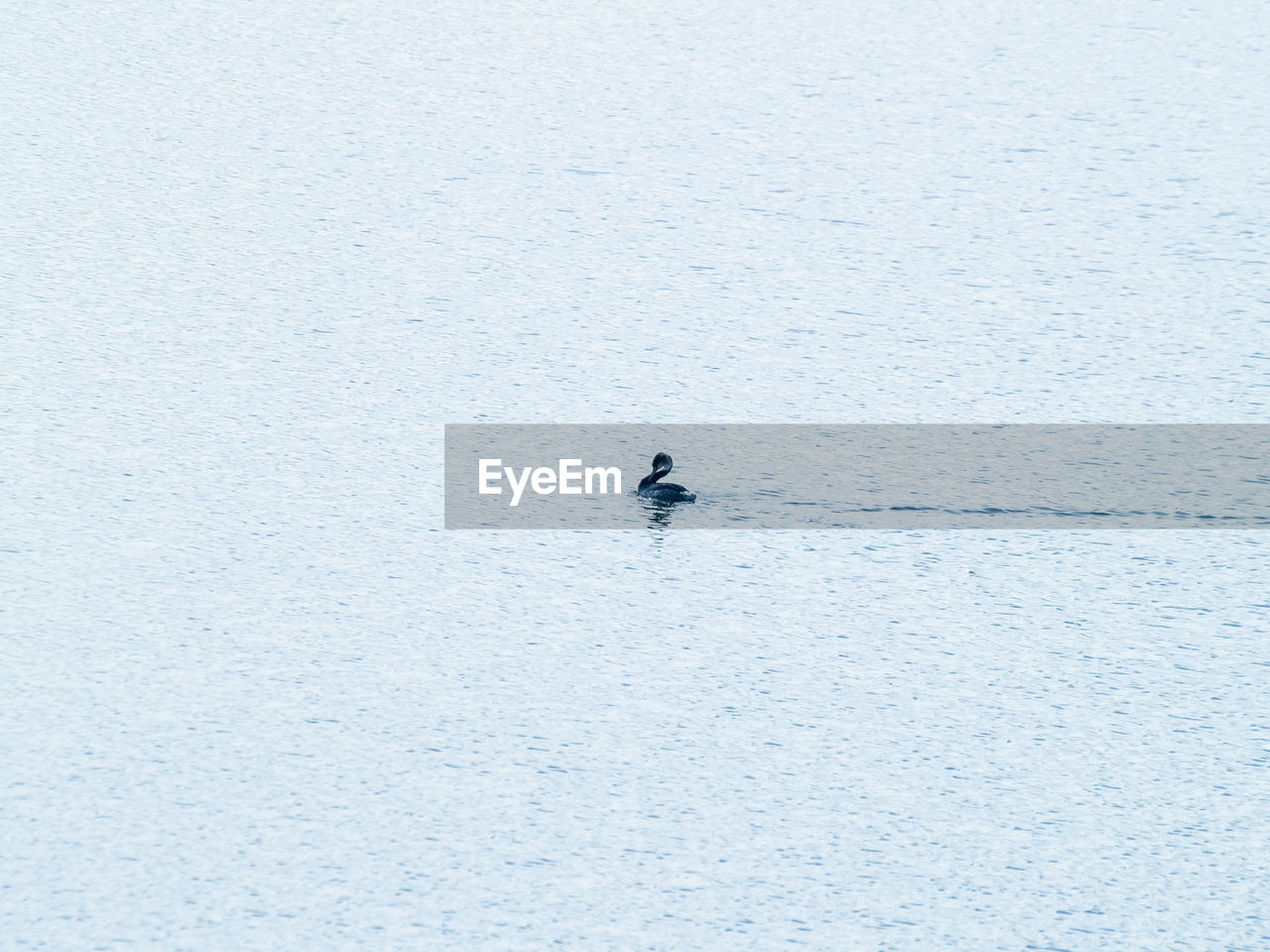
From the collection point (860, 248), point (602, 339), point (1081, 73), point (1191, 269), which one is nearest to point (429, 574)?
point (602, 339)

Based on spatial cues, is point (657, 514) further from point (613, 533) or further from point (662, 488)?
point (613, 533)

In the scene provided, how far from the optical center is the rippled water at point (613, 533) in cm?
555

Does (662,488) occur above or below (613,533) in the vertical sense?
above

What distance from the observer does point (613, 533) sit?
7953mm

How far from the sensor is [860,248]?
Answer: 430 inches

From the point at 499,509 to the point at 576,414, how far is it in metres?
0.95

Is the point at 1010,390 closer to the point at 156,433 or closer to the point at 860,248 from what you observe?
the point at 860,248

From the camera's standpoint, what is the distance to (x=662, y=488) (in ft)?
26.7

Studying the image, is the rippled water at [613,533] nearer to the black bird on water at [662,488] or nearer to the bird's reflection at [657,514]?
the bird's reflection at [657,514]

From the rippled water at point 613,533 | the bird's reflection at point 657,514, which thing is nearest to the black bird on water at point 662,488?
the bird's reflection at point 657,514

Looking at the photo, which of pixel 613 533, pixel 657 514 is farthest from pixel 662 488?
pixel 613 533

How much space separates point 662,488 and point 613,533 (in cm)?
34

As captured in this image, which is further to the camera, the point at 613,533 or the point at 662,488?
the point at 662,488

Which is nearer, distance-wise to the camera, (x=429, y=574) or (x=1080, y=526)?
(x=429, y=574)
